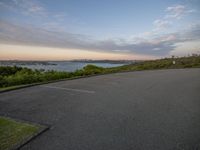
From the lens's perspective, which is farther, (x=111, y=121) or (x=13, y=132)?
(x=111, y=121)

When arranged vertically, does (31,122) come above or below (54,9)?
below

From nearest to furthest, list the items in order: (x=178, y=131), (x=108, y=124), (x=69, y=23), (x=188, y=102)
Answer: (x=178, y=131) < (x=108, y=124) < (x=188, y=102) < (x=69, y=23)

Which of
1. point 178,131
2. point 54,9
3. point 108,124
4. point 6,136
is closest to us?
point 6,136

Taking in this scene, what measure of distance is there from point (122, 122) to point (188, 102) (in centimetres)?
301

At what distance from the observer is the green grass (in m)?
2.69

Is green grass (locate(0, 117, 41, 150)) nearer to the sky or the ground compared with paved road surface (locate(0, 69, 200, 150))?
nearer to the sky

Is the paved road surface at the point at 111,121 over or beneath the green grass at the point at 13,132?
beneath

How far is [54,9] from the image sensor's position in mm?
14203

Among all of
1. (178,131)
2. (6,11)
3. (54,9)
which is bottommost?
(178,131)

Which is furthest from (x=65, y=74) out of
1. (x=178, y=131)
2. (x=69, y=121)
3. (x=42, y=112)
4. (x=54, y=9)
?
(x=178, y=131)

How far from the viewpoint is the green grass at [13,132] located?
2686 mm

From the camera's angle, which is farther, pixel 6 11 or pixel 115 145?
pixel 6 11

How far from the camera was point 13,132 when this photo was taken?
3.10 metres

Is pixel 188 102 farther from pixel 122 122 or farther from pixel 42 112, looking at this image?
pixel 42 112
